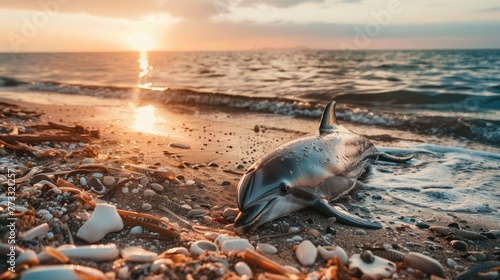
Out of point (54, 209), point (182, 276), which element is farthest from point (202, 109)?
point (182, 276)

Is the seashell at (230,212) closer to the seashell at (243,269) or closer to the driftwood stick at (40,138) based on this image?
the seashell at (243,269)

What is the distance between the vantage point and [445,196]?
5.43 metres

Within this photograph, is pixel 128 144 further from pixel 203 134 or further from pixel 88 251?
pixel 88 251

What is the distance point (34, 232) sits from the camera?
2.99 metres

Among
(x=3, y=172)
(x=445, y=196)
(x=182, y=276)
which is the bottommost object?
(x=445, y=196)

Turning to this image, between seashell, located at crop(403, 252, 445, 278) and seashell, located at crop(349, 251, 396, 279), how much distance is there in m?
0.16

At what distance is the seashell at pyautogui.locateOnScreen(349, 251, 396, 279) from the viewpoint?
3025 mm

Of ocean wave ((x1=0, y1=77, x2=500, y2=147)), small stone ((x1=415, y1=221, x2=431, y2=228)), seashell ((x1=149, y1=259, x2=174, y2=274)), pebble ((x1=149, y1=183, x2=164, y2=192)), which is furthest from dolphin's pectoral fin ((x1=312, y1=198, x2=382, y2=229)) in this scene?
ocean wave ((x1=0, y1=77, x2=500, y2=147))

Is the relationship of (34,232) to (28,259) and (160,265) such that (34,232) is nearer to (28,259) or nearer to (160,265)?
(28,259)

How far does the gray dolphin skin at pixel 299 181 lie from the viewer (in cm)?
401

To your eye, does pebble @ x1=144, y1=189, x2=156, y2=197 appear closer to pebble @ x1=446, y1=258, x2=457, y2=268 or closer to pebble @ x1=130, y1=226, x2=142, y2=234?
pebble @ x1=130, y1=226, x2=142, y2=234

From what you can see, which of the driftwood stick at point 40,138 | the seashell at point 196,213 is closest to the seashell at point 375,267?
the seashell at point 196,213

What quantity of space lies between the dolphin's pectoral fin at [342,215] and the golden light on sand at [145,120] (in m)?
5.12

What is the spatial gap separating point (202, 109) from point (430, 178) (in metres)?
9.24
